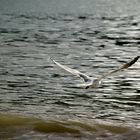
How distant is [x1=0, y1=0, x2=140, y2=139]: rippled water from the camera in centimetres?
1464

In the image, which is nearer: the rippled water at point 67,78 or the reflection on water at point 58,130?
the reflection on water at point 58,130

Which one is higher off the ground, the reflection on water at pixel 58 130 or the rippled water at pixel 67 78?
the rippled water at pixel 67 78

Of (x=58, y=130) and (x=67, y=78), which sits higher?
(x=67, y=78)

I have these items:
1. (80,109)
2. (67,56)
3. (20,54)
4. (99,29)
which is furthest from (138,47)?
(80,109)

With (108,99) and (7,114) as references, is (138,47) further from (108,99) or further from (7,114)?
(7,114)

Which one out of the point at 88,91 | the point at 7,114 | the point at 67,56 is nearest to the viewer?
the point at 7,114

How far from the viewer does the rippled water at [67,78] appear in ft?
48.0

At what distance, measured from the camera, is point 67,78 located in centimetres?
1969

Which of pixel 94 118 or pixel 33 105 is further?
pixel 33 105

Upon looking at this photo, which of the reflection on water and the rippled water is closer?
the reflection on water

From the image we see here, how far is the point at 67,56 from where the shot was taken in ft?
86.1

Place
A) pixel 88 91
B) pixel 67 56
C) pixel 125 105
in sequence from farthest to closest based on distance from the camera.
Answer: pixel 67 56 < pixel 88 91 < pixel 125 105

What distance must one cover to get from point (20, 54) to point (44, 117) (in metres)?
13.6

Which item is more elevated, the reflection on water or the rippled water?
the rippled water
